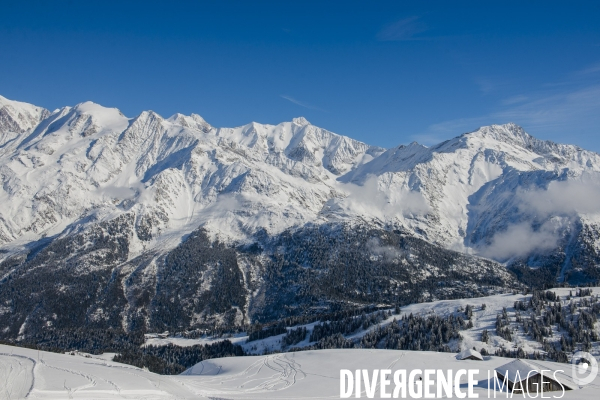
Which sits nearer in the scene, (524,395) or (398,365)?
(524,395)

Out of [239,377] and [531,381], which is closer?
[531,381]

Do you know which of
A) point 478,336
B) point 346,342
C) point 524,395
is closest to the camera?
point 524,395

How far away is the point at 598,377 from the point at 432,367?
2938 centimetres

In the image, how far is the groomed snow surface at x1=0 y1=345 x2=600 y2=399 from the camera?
6619 cm

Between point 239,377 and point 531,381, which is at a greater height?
point 531,381

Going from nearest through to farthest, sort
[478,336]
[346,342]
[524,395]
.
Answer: [524,395], [478,336], [346,342]

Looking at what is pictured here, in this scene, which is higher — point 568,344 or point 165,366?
point 568,344

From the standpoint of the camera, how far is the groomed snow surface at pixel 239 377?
6619cm

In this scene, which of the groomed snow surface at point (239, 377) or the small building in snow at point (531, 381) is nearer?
the groomed snow surface at point (239, 377)

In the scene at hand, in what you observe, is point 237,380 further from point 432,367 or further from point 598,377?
point 598,377

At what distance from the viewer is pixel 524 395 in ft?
235

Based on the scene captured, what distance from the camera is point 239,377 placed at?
96.8 m

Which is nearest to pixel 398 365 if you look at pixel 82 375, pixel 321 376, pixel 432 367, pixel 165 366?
pixel 432 367

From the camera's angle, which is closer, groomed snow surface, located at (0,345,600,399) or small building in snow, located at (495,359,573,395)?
groomed snow surface, located at (0,345,600,399)
